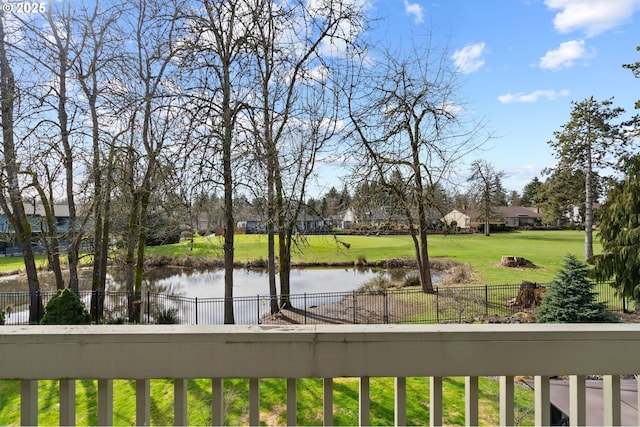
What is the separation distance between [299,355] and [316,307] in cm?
987

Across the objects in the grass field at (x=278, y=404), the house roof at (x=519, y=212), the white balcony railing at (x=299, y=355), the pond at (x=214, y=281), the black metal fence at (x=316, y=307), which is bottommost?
the pond at (x=214, y=281)

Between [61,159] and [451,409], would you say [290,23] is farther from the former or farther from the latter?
[451,409]

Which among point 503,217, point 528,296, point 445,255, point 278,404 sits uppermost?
point 503,217

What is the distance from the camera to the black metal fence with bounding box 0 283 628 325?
30.0 ft

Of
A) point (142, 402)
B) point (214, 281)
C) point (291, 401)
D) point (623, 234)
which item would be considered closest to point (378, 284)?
point (214, 281)

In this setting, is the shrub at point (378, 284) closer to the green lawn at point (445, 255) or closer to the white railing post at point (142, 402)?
the green lawn at point (445, 255)

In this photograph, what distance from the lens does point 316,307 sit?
34.8 ft

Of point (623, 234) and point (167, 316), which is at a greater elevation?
point (623, 234)

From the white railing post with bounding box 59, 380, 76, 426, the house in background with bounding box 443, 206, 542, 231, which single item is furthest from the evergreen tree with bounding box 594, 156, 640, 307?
the house in background with bounding box 443, 206, 542, 231

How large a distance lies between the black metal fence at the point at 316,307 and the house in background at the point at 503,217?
27.8 meters

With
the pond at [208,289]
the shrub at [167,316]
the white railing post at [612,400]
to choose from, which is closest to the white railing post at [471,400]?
the white railing post at [612,400]

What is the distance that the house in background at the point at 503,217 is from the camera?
123 ft

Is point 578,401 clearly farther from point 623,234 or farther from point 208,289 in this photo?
point 208,289

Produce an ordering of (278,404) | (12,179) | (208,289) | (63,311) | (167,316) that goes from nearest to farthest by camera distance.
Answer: (278,404)
(63,311)
(12,179)
(167,316)
(208,289)
